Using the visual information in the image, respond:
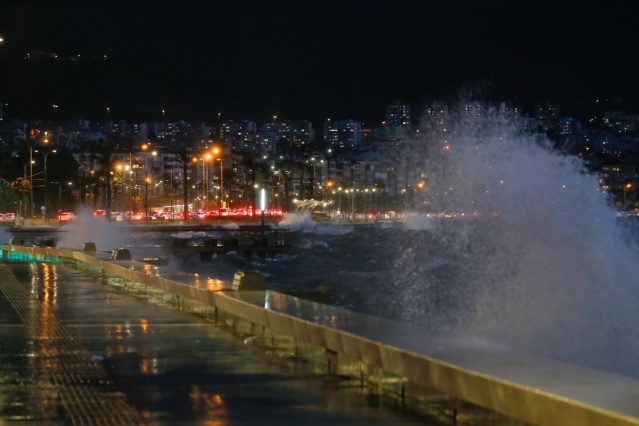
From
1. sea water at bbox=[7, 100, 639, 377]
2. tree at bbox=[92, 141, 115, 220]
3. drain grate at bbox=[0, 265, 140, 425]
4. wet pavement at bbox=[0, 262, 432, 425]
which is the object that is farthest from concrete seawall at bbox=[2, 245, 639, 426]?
tree at bbox=[92, 141, 115, 220]

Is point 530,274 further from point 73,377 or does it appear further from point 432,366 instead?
point 432,366

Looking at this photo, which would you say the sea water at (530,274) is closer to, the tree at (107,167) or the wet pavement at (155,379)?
the wet pavement at (155,379)

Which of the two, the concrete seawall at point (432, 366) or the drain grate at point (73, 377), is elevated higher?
the concrete seawall at point (432, 366)

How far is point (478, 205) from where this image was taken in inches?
1731

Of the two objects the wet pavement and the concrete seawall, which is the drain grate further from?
the concrete seawall

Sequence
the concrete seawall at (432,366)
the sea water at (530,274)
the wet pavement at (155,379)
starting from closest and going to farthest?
1. the concrete seawall at (432,366)
2. the wet pavement at (155,379)
3. the sea water at (530,274)

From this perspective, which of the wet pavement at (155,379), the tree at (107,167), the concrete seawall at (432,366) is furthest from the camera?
the tree at (107,167)

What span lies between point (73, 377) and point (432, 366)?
Result: 16.2ft

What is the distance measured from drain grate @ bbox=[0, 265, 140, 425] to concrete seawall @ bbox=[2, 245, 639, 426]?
8.87 ft

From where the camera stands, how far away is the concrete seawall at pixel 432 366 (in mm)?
8852

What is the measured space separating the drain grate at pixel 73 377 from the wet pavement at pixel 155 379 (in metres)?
0.01

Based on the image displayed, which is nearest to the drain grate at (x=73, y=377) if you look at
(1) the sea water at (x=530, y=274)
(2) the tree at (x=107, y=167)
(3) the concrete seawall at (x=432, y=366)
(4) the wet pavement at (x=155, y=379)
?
(4) the wet pavement at (x=155, y=379)

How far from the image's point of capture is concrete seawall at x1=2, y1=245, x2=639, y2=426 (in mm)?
8852

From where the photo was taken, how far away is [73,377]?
44.7ft
